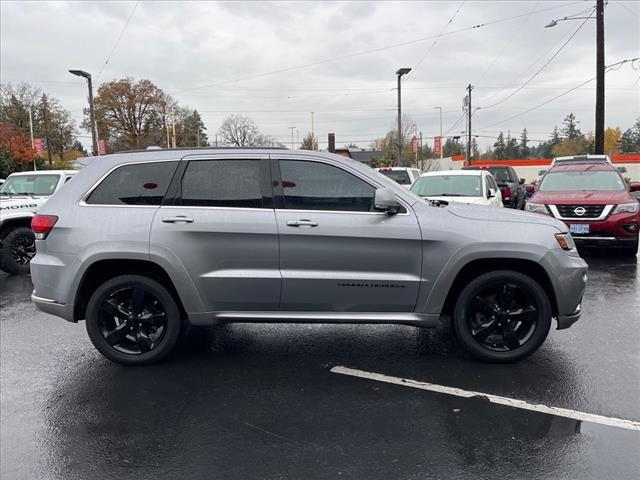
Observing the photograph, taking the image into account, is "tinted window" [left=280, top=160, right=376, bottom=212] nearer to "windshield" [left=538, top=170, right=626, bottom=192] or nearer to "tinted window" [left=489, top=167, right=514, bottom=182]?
"windshield" [left=538, top=170, right=626, bottom=192]

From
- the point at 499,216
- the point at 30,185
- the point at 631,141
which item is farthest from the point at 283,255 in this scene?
the point at 631,141

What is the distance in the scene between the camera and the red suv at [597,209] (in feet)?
29.1

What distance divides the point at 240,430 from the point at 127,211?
2.16 metres

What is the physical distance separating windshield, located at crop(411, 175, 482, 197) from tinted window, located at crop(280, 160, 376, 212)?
668cm

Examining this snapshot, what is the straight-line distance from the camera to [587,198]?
30.1ft

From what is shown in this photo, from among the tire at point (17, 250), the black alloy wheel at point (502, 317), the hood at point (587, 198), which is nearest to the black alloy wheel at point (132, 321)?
the black alloy wheel at point (502, 317)

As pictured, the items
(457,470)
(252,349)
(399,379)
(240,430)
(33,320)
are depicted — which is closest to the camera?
(457,470)

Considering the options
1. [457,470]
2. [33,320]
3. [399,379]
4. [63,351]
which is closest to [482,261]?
[399,379]

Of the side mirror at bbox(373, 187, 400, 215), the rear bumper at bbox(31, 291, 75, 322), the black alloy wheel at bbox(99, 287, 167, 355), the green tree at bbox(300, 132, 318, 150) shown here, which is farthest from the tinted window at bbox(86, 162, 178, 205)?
the green tree at bbox(300, 132, 318, 150)

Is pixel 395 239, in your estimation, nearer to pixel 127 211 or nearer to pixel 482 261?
pixel 482 261

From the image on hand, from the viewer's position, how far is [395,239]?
4.18 meters

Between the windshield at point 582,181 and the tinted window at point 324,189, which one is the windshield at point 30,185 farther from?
the windshield at point 582,181

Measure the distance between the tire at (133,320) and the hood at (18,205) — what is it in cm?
601

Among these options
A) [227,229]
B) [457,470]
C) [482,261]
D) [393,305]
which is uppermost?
[227,229]
